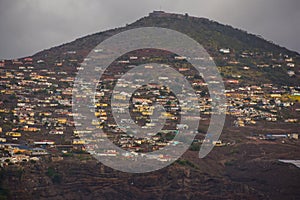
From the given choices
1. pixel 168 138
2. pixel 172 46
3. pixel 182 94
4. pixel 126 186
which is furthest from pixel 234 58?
pixel 126 186

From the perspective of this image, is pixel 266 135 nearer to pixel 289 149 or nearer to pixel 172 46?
pixel 289 149

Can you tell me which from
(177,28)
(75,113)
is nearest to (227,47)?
(177,28)

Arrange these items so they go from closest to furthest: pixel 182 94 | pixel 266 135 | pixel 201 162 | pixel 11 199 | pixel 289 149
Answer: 1. pixel 11 199
2. pixel 201 162
3. pixel 289 149
4. pixel 266 135
5. pixel 182 94

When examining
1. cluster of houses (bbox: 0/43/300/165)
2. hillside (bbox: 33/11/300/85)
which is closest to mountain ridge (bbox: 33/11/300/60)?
hillside (bbox: 33/11/300/85)

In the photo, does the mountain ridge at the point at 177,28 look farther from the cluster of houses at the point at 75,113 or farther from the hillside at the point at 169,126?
the cluster of houses at the point at 75,113

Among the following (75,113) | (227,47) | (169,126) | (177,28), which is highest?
(177,28)

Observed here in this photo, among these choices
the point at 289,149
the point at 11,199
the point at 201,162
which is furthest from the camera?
the point at 289,149

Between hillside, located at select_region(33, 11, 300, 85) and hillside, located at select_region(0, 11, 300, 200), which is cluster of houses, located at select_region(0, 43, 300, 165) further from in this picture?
hillside, located at select_region(33, 11, 300, 85)

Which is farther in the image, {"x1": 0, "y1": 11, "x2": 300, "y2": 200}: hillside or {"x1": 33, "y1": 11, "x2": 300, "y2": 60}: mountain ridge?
{"x1": 33, "y1": 11, "x2": 300, "y2": 60}: mountain ridge

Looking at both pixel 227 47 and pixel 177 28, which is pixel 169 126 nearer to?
pixel 227 47

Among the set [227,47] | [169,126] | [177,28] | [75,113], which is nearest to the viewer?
[169,126]

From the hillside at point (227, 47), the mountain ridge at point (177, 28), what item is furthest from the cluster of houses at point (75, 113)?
the mountain ridge at point (177, 28)
